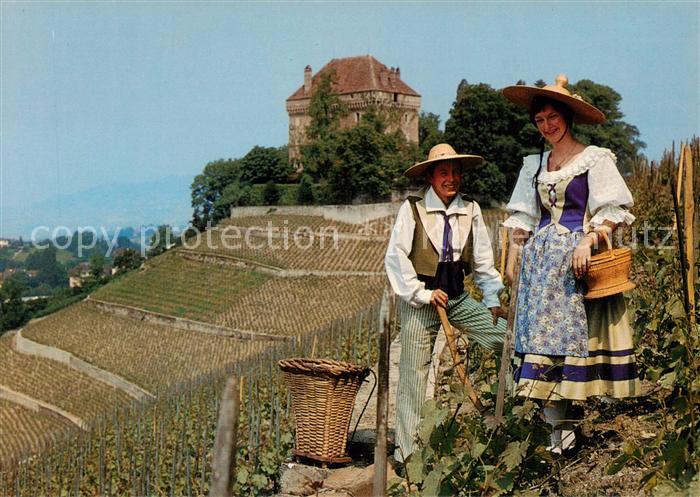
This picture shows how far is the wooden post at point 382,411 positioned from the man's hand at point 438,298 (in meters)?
0.66

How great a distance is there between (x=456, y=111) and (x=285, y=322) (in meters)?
16.5

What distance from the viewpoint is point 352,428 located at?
18.2ft

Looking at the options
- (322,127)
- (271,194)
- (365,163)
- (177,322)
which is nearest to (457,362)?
(177,322)

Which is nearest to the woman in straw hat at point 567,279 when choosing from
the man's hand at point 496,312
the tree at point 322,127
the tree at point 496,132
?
the man's hand at point 496,312

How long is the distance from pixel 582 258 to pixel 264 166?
6396 centimetres

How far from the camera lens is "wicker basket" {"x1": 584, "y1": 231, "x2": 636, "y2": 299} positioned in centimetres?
389

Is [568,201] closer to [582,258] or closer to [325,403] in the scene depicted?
[582,258]

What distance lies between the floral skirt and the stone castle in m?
61.9

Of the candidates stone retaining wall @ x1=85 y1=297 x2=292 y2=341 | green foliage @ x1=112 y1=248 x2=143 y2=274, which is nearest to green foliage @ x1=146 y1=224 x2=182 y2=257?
green foliage @ x1=112 y1=248 x2=143 y2=274

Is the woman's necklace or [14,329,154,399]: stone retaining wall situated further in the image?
[14,329,154,399]: stone retaining wall

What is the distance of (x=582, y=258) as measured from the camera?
12.8 ft

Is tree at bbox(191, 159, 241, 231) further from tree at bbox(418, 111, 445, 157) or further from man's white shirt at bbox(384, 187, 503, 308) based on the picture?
man's white shirt at bbox(384, 187, 503, 308)

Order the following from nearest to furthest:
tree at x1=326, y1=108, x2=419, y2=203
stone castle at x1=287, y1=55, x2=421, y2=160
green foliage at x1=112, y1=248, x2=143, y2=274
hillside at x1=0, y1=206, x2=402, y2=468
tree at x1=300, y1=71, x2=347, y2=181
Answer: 1. hillside at x1=0, y1=206, x2=402, y2=468
2. tree at x1=326, y1=108, x2=419, y2=203
3. tree at x1=300, y1=71, x2=347, y2=181
4. stone castle at x1=287, y1=55, x2=421, y2=160
5. green foliage at x1=112, y1=248, x2=143, y2=274

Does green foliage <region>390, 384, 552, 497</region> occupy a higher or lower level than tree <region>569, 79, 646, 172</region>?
lower
